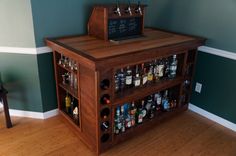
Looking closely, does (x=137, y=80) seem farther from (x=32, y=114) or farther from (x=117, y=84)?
(x=32, y=114)

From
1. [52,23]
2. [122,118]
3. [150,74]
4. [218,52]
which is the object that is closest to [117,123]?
[122,118]

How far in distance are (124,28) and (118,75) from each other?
51 centimetres

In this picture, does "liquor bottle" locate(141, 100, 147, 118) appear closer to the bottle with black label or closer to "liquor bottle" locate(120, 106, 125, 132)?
"liquor bottle" locate(120, 106, 125, 132)

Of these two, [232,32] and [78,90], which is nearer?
[78,90]

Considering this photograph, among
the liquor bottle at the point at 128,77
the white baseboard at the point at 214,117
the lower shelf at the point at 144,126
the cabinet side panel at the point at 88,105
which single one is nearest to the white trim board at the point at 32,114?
the cabinet side panel at the point at 88,105

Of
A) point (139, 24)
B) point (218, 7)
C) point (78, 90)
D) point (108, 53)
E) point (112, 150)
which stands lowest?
point (112, 150)

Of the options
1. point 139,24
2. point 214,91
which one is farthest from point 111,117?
point 214,91

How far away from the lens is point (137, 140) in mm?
2078

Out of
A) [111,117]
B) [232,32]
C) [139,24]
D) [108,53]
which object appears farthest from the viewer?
[139,24]

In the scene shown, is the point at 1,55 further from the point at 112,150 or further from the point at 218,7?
the point at 218,7

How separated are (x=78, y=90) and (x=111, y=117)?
36 centimetres

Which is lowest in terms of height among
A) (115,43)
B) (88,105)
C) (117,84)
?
(88,105)

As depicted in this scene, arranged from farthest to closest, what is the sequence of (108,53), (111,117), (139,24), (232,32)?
(139,24) → (232,32) → (111,117) → (108,53)

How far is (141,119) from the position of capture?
2137 millimetres
